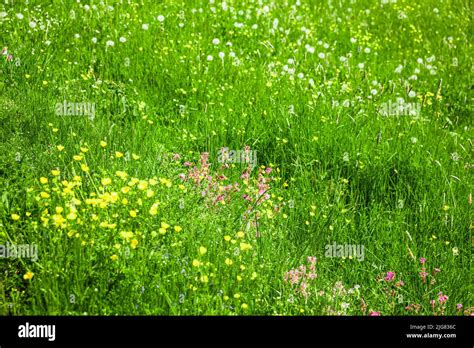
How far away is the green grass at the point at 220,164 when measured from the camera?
4.21m

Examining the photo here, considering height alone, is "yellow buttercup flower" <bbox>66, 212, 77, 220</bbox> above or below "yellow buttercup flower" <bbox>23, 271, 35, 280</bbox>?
above

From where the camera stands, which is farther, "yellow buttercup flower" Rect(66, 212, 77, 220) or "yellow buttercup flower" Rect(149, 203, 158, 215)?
"yellow buttercup flower" Rect(149, 203, 158, 215)

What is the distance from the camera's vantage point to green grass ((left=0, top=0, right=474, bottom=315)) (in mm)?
4211

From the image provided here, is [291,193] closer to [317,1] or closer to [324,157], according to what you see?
[324,157]

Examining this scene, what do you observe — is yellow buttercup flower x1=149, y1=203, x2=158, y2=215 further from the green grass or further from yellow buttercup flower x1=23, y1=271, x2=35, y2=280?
yellow buttercup flower x1=23, y1=271, x2=35, y2=280

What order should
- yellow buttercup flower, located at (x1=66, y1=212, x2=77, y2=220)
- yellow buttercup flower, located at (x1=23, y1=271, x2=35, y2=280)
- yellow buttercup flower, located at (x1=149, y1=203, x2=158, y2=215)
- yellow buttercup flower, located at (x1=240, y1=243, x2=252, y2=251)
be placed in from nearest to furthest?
yellow buttercup flower, located at (x1=23, y1=271, x2=35, y2=280), yellow buttercup flower, located at (x1=66, y1=212, x2=77, y2=220), yellow buttercup flower, located at (x1=149, y1=203, x2=158, y2=215), yellow buttercup flower, located at (x1=240, y1=243, x2=252, y2=251)

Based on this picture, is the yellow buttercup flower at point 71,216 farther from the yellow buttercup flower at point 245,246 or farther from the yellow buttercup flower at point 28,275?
the yellow buttercup flower at point 245,246

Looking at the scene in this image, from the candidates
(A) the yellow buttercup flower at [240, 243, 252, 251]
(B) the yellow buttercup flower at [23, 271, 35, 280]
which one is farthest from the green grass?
(B) the yellow buttercup flower at [23, 271, 35, 280]

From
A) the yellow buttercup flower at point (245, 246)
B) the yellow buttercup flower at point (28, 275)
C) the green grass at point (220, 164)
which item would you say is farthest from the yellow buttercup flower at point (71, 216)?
the yellow buttercup flower at point (245, 246)

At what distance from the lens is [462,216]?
5.72 meters

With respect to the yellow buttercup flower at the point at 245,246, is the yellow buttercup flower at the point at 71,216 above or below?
above

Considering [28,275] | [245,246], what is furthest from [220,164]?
[28,275]

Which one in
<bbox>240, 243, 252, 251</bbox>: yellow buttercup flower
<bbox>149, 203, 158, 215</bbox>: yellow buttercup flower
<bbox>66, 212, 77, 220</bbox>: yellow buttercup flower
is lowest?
<bbox>240, 243, 252, 251</bbox>: yellow buttercup flower

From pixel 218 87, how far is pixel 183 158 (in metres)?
1.53
